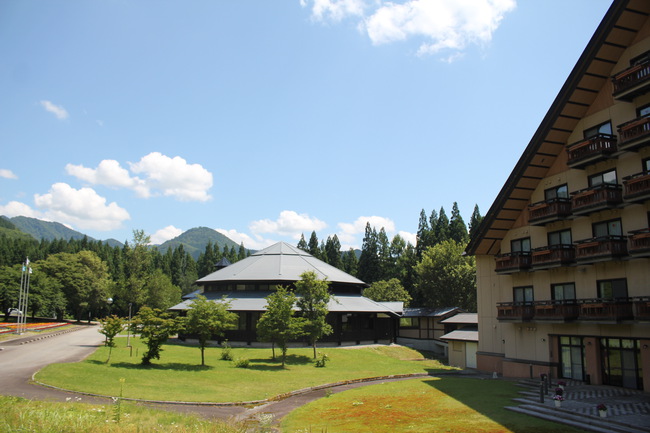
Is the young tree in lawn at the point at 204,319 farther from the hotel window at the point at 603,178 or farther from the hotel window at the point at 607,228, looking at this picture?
the hotel window at the point at 603,178

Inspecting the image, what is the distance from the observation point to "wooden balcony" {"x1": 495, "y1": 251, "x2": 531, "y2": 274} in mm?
31289

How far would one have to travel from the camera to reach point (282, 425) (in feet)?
63.4

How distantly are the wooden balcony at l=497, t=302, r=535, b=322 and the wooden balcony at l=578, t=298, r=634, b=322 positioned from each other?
4401mm

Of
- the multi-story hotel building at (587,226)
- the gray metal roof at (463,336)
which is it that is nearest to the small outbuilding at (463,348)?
the gray metal roof at (463,336)

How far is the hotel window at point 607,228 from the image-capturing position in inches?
995

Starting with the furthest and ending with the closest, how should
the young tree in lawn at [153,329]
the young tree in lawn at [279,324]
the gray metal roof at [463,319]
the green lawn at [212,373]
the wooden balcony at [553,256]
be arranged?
the gray metal roof at [463,319]
the young tree in lawn at [279,324]
the young tree in lawn at [153,329]
the wooden balcony at [553,256]
the green lawn at [212,373]

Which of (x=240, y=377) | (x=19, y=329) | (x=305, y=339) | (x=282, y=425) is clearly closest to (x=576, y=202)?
(x=282, y=425)

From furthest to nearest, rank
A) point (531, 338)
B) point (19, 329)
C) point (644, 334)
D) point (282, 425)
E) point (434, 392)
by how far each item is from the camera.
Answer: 1. point (19, 329)
2. point (531, 338)
3. point (434, 392)
4. point (644, 334)
5. point (282, 425)

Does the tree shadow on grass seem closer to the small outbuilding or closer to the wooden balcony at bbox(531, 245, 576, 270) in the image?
the small outbuilding

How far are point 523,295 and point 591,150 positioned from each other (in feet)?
39.3

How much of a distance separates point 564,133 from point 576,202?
5.20 meters

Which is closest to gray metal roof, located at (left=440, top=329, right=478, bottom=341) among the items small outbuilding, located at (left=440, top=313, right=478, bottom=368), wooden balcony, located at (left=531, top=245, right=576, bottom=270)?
small outbuilding, located at (left=440, top=313, right=478, bottom=368)

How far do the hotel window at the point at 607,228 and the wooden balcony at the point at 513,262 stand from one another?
5.38 metres

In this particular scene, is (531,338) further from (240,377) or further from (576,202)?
(240,377)
